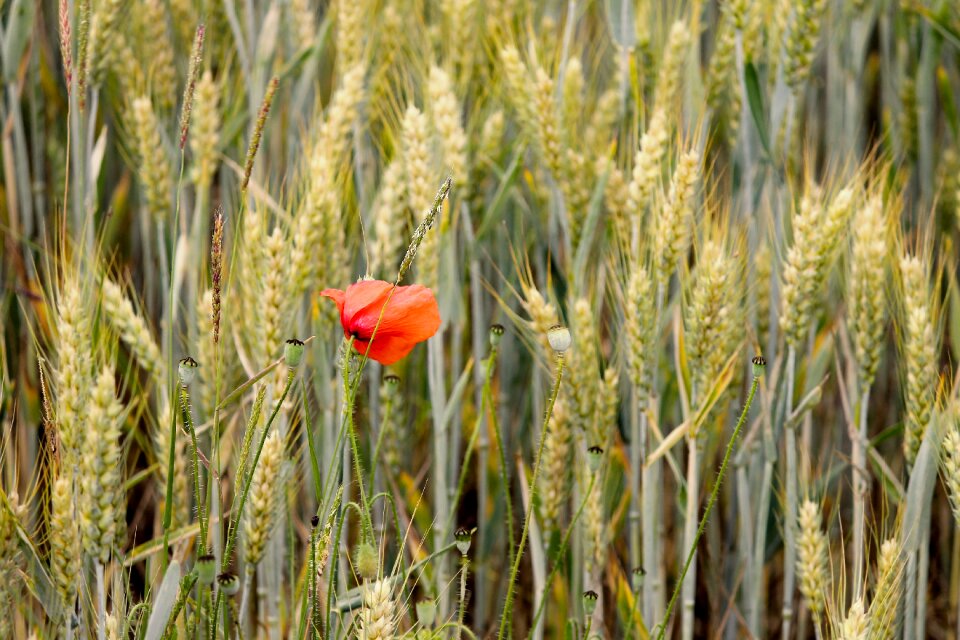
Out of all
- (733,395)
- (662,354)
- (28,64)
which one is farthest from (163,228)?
(733,395)

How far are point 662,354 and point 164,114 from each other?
0.85m

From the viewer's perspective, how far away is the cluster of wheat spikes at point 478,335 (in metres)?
1.03

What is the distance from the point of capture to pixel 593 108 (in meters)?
1.92

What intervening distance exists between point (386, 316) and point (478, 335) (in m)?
0.58

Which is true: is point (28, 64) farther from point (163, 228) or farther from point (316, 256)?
point (316, 256)

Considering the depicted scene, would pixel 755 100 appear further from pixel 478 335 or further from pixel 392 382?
pixel 392 382

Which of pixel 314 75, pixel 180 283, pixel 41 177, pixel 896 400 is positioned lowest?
pixel 896 400

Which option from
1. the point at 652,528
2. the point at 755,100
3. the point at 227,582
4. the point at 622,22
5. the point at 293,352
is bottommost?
the point at 652,528

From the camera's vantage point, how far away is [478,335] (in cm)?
149

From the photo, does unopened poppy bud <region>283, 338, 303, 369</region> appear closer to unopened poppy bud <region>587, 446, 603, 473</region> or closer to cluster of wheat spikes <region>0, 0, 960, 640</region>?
cluster of wheat spikes <region>0, 0, 960, 640</region>

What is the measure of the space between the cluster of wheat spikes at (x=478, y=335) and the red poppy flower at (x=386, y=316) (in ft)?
0.04

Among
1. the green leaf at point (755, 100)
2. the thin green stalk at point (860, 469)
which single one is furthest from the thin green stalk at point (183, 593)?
the green leaf at point (755, 100)

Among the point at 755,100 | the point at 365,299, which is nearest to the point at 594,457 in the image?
the point at 365,299

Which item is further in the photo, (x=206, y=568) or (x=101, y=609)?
(x=101, y=609)
